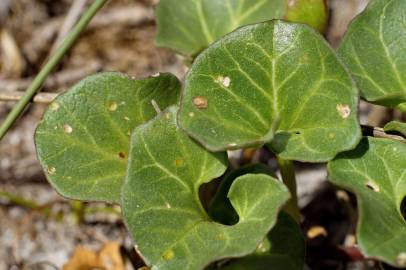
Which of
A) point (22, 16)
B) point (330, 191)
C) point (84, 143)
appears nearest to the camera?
point (84, 143)

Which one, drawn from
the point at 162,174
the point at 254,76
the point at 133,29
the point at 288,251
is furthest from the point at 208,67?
the point at 133,29

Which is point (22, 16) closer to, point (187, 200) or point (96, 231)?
point (96, 231)

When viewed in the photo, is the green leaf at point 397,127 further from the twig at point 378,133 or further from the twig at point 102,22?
the twig at point 102,22

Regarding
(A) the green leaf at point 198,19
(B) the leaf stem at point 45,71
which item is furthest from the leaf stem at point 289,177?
(B) the leaf stem at point 45,71

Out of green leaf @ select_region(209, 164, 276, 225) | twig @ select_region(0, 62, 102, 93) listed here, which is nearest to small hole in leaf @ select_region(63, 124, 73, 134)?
green leaf @ select_region(209, 164, 276, 225)

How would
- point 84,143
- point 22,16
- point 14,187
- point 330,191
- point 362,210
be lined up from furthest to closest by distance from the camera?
point 22,16, point 14,187, point 330,191, point 84,143, point 362,210
